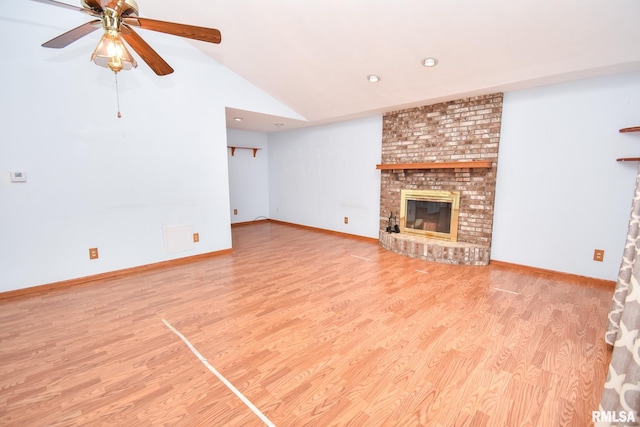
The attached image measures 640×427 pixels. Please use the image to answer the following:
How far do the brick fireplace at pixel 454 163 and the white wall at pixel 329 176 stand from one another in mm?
531

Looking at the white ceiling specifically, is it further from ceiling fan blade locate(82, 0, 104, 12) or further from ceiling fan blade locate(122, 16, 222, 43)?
ceiling fan blade locate(82, 0, 104, 12)

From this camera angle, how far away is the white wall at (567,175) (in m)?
2.90

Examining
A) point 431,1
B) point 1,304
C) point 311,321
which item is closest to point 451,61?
point 431,1

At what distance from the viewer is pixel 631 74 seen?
2805 millimetres

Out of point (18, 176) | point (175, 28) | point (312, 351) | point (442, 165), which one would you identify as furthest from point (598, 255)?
point (18, 176)

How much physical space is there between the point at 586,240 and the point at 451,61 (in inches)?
96.3

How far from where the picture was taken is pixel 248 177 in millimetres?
6750

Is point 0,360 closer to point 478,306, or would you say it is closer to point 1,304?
point 1,304

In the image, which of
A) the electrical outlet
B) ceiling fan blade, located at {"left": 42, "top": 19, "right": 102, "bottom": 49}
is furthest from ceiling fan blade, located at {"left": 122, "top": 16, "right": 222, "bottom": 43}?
the electrical outlet

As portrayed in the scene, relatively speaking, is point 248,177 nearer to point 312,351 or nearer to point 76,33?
point 76,33

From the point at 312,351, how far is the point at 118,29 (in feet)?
7.94

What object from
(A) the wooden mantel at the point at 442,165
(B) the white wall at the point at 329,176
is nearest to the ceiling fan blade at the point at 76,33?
(A) the wooden mantel at the point at 442,165

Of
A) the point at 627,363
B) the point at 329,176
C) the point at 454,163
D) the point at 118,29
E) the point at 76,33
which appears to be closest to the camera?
the point at 627,363

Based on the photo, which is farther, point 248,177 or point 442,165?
point 248,177
